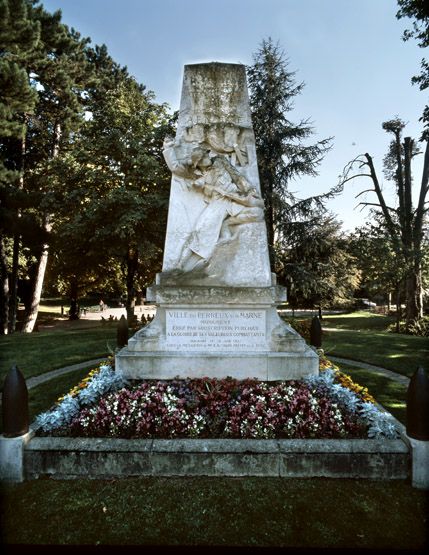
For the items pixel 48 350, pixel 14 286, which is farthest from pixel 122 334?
pixel 14 286

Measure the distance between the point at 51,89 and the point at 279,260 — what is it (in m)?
16.0

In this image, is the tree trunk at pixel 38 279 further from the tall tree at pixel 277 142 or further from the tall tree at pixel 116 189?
the tall tree at pixel 277 142

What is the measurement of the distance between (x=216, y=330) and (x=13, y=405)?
2916mm

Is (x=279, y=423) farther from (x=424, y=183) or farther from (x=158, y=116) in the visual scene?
(x=424, y=183)

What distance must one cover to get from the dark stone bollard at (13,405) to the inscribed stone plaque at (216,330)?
7.27 ft

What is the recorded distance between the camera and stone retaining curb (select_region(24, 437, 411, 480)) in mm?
3938

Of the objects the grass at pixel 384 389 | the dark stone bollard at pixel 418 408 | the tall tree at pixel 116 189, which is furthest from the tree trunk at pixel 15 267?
the dark stone bollard at pixel 418 408

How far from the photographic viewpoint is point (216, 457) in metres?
3.97

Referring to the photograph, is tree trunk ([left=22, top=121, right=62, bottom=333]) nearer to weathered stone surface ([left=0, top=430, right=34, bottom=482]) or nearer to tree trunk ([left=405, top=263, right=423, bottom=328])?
weathered stone surface ([left=0, top=430, right=34, bottom=482])

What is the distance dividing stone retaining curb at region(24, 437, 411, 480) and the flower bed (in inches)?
11.3

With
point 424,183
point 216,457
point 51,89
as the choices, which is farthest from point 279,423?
point 51,89

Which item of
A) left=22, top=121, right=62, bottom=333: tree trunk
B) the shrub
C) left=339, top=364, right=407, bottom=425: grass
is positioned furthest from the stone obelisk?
left=22, top=121, right=62, bottom=333: tree trunk

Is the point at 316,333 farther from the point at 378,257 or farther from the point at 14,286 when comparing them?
the point at 14,286

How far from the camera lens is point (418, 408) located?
12.7 feet
